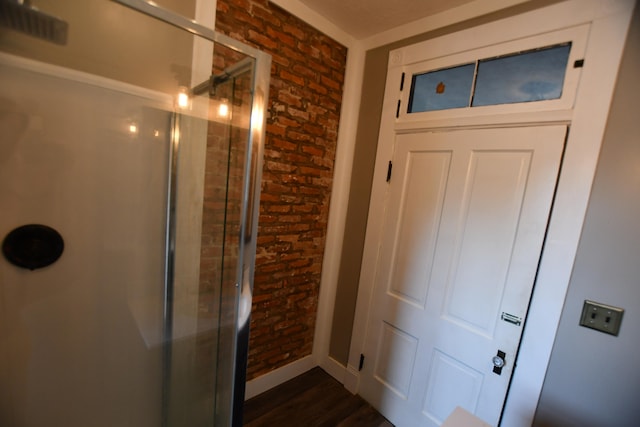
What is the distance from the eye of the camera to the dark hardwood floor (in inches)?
64.2

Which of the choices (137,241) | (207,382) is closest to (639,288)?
(207,382)

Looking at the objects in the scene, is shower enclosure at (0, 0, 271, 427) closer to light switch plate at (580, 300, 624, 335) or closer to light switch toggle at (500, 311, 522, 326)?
light switch toggle at (500, 311, 522, 326)

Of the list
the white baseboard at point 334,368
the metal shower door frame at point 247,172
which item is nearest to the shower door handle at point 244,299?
the metal shower door frame at point 247,172

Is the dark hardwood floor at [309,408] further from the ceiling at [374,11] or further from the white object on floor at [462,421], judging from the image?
the ceiling at [374,11]

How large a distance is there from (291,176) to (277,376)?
151 cm

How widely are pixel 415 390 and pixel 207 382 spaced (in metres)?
→ 1.24

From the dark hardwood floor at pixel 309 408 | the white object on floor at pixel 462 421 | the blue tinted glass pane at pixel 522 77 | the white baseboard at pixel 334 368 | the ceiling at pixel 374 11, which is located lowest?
the dark hardwood floor at pixel 309 408

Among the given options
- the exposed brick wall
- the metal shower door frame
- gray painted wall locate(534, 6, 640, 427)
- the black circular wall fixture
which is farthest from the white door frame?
the black circular wall fixture

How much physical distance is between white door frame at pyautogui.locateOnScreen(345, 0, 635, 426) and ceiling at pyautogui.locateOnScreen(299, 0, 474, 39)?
39 centimetres

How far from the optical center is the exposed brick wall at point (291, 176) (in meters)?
1.58

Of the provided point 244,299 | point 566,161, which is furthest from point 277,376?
point 566,161

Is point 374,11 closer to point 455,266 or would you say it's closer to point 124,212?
point 455,266

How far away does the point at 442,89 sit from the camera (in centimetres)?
153

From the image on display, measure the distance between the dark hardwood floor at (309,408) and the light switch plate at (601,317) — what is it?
1.32 metres
